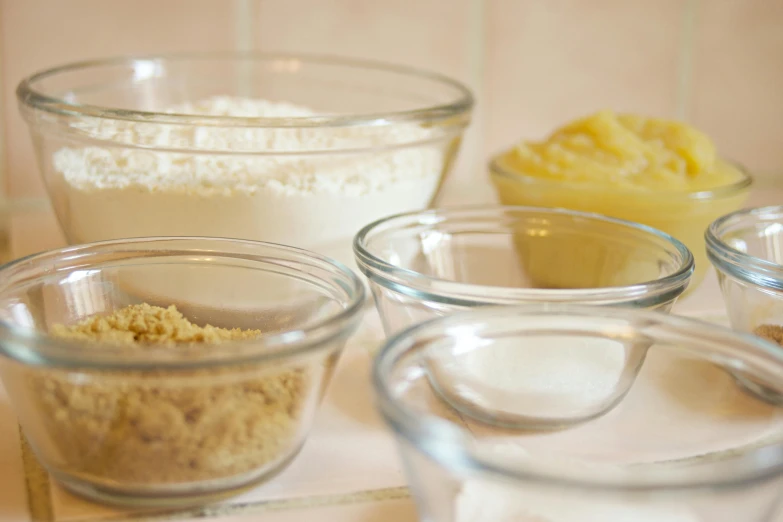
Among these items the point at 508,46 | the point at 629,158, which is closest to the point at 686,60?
the point at 508,46

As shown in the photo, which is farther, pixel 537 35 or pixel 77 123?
pixel 537 35

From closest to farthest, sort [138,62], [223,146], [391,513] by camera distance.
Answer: [391,513] → [223,146] → [138,62]

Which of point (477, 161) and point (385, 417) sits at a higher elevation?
point (385, 417)

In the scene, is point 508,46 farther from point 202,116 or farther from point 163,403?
point 163,403

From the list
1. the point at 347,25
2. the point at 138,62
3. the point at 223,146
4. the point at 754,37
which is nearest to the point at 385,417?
the point at 223,146

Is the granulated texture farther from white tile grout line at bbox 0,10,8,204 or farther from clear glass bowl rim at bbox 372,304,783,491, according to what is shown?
white tile grout line at bbox 0,10,8,204

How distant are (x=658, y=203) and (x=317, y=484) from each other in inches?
16.8

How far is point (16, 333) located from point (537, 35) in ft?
2.73

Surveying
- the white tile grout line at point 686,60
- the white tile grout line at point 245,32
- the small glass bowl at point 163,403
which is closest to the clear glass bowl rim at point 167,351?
the small glass bowl at point 163,403

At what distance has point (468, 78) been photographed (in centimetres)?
108

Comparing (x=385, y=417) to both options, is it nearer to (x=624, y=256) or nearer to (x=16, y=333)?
(x=16, y=333)

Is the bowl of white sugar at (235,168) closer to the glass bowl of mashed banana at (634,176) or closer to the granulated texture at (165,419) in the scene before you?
the glass bowl of mashed banana at (634,176)

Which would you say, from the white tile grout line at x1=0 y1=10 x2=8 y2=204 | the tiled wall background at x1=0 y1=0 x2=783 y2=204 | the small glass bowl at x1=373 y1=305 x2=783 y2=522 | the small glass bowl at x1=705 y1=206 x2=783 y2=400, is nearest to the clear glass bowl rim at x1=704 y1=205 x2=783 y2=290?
the small glass bowl at x1=705 y1=206 x2=783 y2=400

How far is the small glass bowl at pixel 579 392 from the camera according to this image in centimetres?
38
